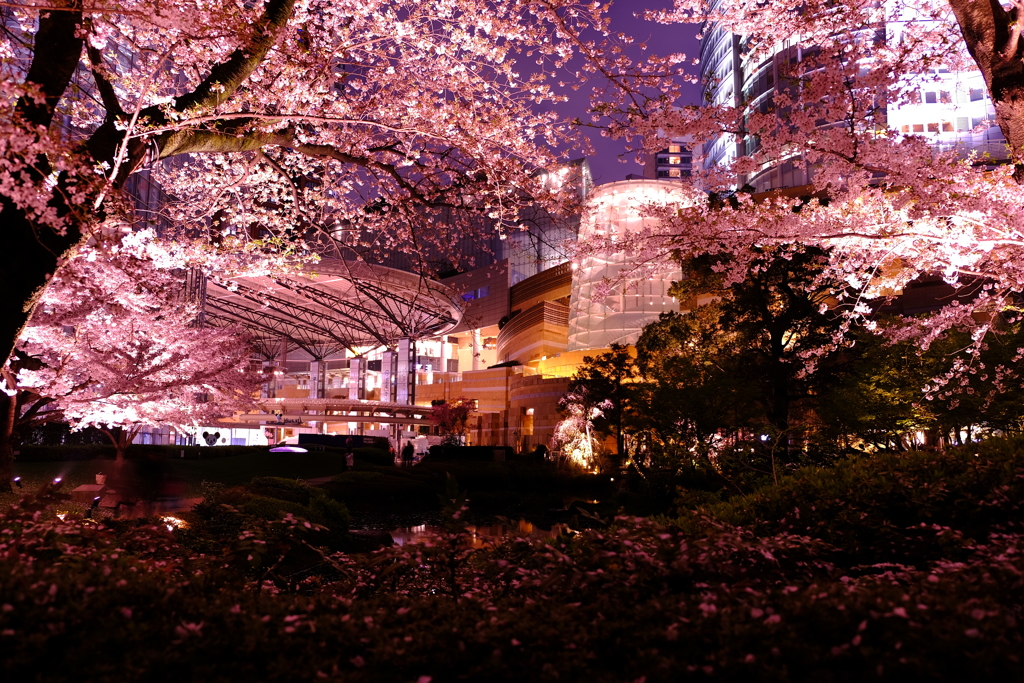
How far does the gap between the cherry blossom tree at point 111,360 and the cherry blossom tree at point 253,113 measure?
2.51m

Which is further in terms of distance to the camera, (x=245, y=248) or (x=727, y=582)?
(x=245, y=248)

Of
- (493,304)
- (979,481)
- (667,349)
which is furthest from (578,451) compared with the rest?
(493,304)

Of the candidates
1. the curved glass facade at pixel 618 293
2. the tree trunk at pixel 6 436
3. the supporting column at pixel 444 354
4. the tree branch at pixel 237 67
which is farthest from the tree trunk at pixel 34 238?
the supporting column at pixel 444 354

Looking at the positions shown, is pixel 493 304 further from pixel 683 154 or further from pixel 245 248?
pixel 245 248

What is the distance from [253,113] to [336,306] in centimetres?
5813

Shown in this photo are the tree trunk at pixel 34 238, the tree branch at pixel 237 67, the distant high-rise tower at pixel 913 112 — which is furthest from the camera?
the distant high-rise tower at pixel 913 112

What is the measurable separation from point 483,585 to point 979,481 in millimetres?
4811

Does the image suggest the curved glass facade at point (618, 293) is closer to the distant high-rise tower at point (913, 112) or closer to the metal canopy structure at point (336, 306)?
the metal canopy structure at point (336, 306)

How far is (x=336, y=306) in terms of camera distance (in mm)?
63688

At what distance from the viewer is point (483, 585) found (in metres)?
5.75

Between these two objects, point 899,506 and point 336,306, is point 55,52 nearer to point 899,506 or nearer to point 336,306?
point 899,506

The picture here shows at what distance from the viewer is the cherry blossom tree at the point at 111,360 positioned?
1389 cm

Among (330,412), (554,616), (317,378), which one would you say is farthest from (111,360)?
(317,378)

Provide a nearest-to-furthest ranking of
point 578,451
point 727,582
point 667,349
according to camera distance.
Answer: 1. point 727,582
2. point 667,349
3. point 578,451
